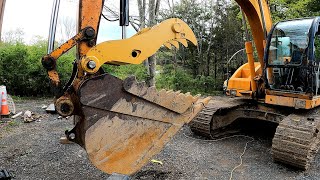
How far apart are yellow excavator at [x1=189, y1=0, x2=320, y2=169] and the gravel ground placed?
310mm

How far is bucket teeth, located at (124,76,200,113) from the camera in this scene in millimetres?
3262

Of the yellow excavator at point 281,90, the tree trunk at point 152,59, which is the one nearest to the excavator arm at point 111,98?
the yellow excavator at point 281,90

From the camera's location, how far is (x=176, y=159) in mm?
4660

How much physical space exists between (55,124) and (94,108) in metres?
4.26

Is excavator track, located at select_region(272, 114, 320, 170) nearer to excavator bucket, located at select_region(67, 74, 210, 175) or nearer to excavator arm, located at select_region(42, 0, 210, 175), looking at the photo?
excavator bucket, located at select_region(67, 74, 210, 175)

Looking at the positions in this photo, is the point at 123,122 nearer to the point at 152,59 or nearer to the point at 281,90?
the point at 281,90

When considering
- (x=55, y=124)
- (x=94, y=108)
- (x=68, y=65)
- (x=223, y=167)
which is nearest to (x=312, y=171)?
(x=223, y=167)

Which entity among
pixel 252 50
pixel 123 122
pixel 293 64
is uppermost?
pixel 252 50

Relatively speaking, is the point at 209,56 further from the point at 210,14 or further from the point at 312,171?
the point at 312,171

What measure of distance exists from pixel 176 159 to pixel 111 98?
1.89 metres

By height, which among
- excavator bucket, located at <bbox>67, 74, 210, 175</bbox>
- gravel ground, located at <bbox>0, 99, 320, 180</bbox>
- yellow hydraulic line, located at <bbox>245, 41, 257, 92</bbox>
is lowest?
gravel ground, located at <bbox>0, 99, 320, 180</bbox>

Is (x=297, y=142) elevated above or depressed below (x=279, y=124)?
below

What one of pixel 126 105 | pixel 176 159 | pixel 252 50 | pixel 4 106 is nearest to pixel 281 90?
pixel 252 50

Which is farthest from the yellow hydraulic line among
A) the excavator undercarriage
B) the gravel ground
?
the gravel ground
